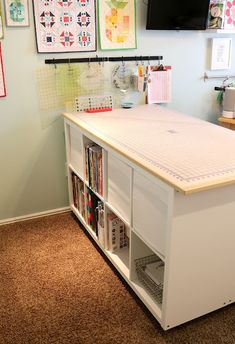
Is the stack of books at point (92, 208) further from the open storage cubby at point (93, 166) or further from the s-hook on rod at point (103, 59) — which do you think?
the s-hook on rod at point (103, 59)

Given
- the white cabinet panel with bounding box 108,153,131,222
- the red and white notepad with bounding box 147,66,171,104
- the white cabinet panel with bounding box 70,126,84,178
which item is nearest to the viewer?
the white cabinet panel with bounding box 108,153,131,222

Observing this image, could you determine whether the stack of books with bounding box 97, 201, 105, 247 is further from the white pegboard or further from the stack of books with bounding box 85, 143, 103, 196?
the white pegboard

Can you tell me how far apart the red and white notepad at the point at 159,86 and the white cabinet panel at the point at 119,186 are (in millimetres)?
1055

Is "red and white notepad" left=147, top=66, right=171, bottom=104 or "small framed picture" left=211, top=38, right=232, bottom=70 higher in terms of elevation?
"small framed picture" left=211, top=38, right=232, bottom=70

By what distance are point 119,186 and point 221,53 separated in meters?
1.83

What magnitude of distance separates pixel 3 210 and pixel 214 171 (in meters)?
1.76

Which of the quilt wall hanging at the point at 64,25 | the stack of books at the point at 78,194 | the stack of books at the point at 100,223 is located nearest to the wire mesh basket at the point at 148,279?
the stack of books at the point at 100,223

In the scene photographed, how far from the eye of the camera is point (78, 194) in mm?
2576

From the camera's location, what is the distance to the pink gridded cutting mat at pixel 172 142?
4.65 feet

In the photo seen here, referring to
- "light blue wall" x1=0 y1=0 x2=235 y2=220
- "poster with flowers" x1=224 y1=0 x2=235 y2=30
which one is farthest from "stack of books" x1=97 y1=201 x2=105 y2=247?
"poster with flowers" x1=224 y1=0 x2=235 y2=30

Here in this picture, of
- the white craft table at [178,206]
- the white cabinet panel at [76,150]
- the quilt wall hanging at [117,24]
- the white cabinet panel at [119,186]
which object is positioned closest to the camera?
the white craft table at [178,206]

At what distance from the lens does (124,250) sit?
2.15 m

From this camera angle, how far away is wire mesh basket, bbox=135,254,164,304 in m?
1.71

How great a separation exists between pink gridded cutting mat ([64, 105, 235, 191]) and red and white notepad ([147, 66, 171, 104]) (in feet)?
0.84
